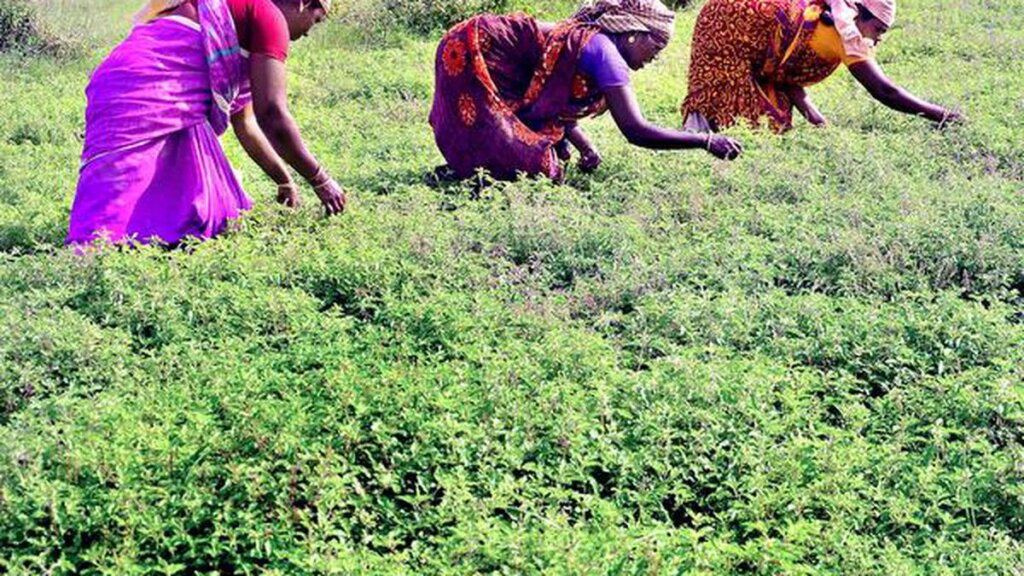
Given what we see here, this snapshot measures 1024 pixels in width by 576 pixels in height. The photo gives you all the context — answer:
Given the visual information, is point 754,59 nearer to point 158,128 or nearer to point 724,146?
point 724,146

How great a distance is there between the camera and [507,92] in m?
6.51

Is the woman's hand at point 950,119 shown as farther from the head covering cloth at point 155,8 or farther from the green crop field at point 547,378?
the head covering cloth at point 155,8

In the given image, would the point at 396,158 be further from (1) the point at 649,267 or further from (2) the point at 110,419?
(2) the point at 110,419

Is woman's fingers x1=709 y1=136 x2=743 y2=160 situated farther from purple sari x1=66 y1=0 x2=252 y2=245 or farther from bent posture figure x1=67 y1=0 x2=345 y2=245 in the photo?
purple sari x1=66 y1=0 x2=252 y2=245

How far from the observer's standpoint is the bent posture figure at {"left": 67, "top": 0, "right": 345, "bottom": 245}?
16.8 feet

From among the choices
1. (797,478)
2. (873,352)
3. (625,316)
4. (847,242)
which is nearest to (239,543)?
(797,478)

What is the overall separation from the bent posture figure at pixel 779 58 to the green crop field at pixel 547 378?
0.62 m

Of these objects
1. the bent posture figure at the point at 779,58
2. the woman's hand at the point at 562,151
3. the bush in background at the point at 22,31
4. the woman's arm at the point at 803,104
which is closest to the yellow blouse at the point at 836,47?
the bent posture figure at the point at 779,58

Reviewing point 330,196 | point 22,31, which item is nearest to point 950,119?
point 330,196

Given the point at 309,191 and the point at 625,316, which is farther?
the point at 309,191

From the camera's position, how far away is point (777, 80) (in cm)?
738

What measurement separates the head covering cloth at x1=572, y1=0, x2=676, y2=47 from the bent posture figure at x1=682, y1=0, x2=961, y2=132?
107 centimetres

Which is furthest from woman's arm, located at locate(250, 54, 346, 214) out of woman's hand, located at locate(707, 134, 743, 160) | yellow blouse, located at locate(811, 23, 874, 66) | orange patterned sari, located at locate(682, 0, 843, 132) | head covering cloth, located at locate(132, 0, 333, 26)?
yellow blouse, located at locate(811, 23, 874, 66)

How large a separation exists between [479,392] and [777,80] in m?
4.52
